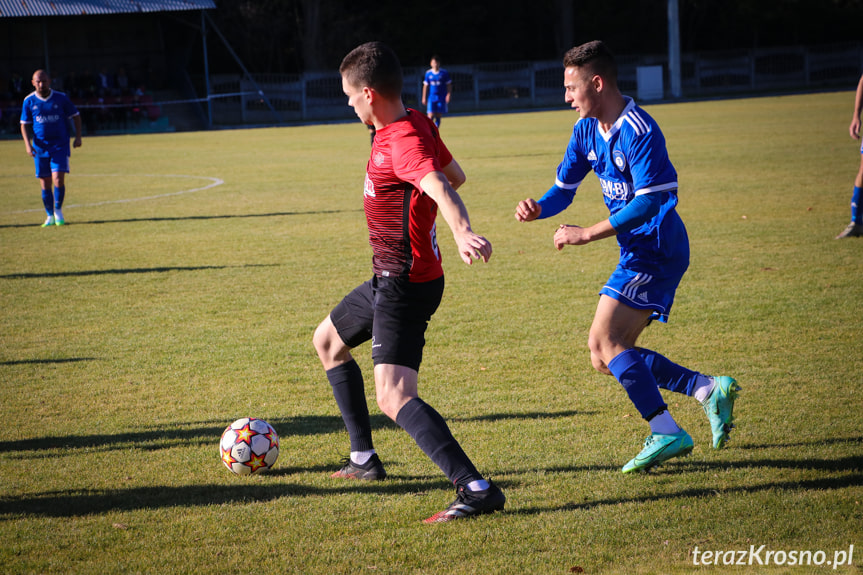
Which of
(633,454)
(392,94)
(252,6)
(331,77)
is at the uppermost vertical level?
(252,6)

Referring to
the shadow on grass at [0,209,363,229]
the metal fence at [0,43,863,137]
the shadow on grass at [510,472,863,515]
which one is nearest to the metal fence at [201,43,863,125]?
the metal fence at [0,43,863,137]

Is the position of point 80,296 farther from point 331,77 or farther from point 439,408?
point 331,77

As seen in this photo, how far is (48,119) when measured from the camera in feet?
41.8

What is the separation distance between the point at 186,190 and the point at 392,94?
46.1 ft

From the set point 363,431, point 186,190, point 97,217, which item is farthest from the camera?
point 186,190

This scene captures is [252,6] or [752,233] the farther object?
[252,6]

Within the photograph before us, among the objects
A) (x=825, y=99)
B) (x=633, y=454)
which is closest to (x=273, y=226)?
(x=633, y=454)

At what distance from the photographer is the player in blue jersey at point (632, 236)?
3.88 metres

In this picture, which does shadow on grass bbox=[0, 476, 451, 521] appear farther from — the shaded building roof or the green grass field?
the shaded building roof

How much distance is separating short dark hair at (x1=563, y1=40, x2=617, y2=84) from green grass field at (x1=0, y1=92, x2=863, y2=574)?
191 cm

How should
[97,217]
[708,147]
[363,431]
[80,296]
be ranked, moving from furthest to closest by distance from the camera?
[708,147] → [97,217] → [80,296] → [363,431]

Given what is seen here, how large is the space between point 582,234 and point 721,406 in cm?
131

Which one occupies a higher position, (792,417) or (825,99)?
(825,99)

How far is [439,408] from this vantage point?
509cm
